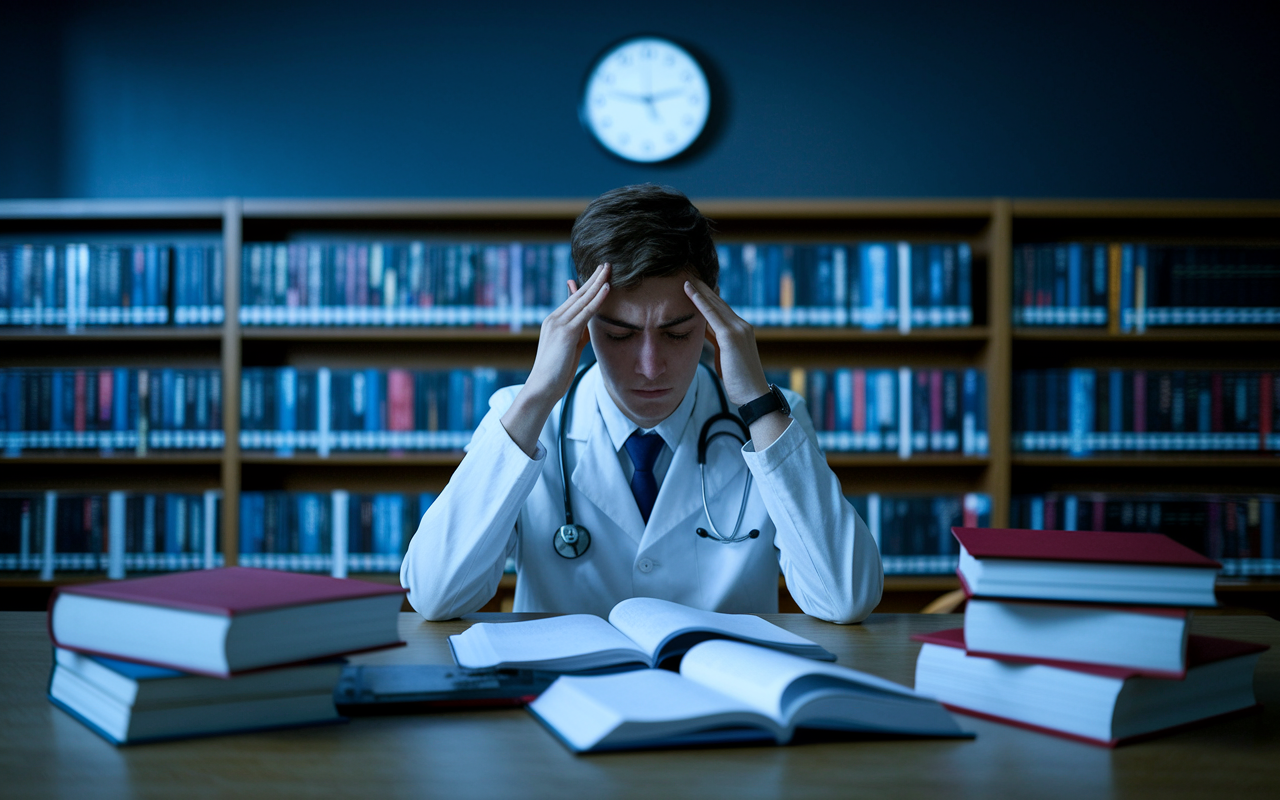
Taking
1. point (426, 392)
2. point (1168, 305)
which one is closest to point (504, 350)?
point (426, 392)

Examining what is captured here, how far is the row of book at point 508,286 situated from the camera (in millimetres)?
2785

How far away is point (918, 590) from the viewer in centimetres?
294

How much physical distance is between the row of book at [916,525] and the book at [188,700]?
2305 millimetres

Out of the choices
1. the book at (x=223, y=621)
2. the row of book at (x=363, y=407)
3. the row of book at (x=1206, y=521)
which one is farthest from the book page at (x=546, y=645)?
the row of book at (x=1206, y=521)

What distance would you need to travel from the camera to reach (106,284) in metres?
2.82

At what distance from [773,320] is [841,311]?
8.9 inches

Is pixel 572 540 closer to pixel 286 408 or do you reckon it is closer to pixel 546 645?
pixel 546 645

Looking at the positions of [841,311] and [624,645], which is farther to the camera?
[841,311]

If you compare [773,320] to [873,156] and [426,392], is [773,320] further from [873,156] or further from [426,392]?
[426,392]

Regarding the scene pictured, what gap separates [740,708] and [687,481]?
32.9 inches

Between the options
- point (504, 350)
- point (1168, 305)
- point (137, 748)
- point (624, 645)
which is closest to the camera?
point (137, 748)

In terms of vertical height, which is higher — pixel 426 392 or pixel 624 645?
pixel 426 392

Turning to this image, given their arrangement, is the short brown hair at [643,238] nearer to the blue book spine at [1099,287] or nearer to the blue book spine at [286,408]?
the blue book spine at [286,408]

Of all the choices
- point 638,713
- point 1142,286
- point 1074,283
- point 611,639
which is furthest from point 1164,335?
point 638,713
